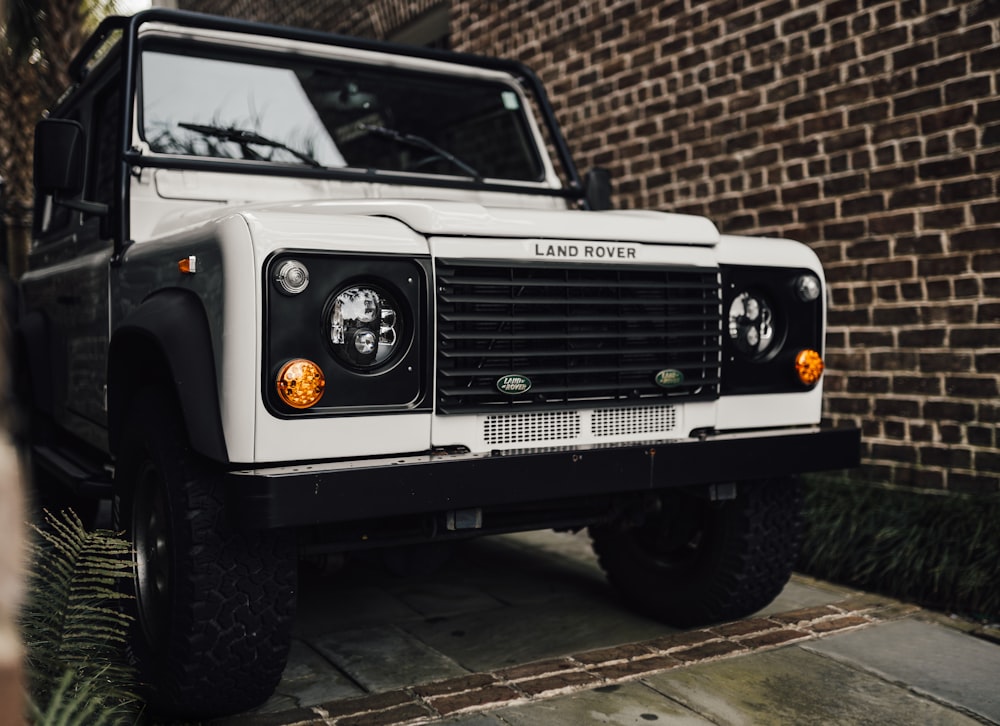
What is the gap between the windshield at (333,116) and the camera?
3490mm

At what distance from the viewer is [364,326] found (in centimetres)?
248

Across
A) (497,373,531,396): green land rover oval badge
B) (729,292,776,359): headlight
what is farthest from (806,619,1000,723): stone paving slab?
(497,373,531,396): green land rover oval badge

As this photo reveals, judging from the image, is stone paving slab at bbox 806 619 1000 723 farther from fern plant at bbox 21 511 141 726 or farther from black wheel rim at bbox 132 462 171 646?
fern plant at bbox 21 511 141 726

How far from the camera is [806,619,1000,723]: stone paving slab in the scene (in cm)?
292

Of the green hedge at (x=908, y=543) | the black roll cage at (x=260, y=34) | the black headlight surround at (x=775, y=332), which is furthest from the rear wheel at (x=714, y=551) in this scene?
the black roll cage at (x=260, y=34)

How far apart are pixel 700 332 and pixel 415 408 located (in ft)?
3.10

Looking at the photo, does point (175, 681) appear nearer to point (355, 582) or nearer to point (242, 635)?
point (242, 635)

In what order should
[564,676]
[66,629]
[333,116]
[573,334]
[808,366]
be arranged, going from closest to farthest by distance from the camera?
[66,629], [573,334], [564,676], [808,366], [333,116]

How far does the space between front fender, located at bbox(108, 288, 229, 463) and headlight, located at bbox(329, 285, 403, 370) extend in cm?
32

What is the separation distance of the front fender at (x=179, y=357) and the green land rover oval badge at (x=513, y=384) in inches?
28.8

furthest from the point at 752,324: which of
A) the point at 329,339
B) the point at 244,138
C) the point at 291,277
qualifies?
the point at 244,138

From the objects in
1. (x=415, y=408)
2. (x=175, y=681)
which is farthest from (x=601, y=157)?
(x=175, y=681)

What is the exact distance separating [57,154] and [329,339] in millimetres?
1426

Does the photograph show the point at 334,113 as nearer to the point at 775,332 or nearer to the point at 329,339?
the point at 329,339
